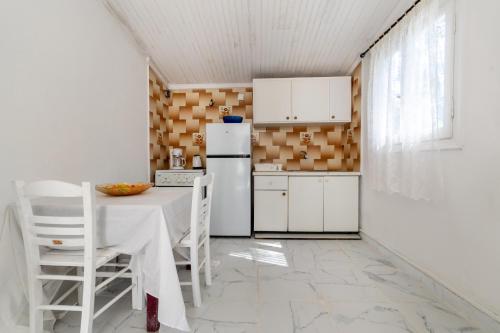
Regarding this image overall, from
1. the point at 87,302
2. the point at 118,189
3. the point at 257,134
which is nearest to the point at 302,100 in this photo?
the point at 257,134

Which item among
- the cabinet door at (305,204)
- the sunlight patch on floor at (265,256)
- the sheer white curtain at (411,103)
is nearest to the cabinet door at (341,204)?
the cabinet door at (305,204)

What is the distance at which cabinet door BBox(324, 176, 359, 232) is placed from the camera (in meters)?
3.33

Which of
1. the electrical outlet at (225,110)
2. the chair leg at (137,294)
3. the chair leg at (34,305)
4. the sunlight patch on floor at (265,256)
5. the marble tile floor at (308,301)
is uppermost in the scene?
the electrical outlet at (225,110)

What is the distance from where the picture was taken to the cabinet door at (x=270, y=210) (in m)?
3.38

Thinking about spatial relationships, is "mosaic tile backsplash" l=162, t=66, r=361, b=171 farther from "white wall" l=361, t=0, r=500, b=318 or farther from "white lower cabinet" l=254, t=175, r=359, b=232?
"white wall" l=361, t=0, r=500, b=318

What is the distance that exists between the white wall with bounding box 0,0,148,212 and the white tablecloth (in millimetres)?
239

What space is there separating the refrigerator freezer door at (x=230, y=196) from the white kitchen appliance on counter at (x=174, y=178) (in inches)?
11.8

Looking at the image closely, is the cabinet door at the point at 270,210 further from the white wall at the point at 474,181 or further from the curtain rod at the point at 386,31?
the curtain rod at the point at 386,31

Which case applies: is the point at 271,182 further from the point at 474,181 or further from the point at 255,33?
the point at 474,181

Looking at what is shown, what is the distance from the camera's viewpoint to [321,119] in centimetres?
354

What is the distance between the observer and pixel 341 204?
3.34m

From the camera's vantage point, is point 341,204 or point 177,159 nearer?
point 341,204

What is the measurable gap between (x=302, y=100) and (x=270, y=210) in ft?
5.27

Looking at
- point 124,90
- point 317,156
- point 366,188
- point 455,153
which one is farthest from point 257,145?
point 455,153
